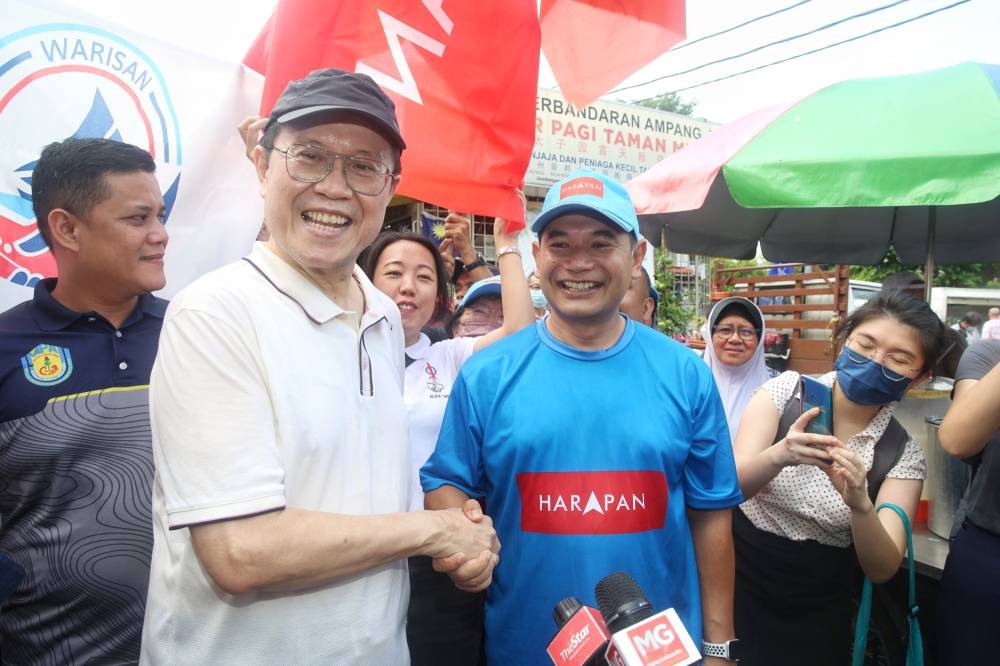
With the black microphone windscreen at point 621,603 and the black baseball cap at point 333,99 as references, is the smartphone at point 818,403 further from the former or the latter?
the black baseball cap at point 333,99

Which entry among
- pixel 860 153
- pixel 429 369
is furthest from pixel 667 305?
pixel 429 369

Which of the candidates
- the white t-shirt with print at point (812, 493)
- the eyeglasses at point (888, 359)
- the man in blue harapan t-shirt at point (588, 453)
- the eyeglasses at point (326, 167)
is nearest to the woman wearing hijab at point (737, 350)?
the white t-shirt with print at point (812, 493)

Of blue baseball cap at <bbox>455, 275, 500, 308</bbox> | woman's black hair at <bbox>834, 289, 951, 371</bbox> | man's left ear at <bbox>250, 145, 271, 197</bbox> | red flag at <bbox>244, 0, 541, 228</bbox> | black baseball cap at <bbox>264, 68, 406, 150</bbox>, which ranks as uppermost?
red flag at <bbox>244, 0, 541, 228</bbox>

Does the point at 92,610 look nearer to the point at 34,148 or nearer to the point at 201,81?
the point at 34,148

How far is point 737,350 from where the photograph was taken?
11.3 ft

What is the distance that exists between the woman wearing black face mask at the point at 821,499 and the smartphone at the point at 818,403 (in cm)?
4

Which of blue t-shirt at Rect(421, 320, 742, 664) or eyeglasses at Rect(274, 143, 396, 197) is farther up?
eyeglasses at Rect(274, 143, 396, 197)

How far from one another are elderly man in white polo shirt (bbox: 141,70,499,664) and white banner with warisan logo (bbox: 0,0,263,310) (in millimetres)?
1569

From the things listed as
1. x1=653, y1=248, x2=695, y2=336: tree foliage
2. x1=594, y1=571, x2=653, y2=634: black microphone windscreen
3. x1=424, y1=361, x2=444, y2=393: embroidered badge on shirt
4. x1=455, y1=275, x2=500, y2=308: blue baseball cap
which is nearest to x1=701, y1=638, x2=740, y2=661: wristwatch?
x1=594, y1=571, x2=653, y2=634: black microphone windscreen

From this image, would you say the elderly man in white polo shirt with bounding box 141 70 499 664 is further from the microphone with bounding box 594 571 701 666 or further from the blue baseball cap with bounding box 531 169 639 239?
the blue baseball cap with bounding box 531 169 639 239

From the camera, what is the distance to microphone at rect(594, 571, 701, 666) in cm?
100

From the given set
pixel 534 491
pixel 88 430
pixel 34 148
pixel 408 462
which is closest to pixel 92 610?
pixel 88 430

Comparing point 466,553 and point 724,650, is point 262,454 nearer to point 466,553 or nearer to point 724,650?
point 466,553

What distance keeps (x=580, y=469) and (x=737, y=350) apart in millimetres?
2128
